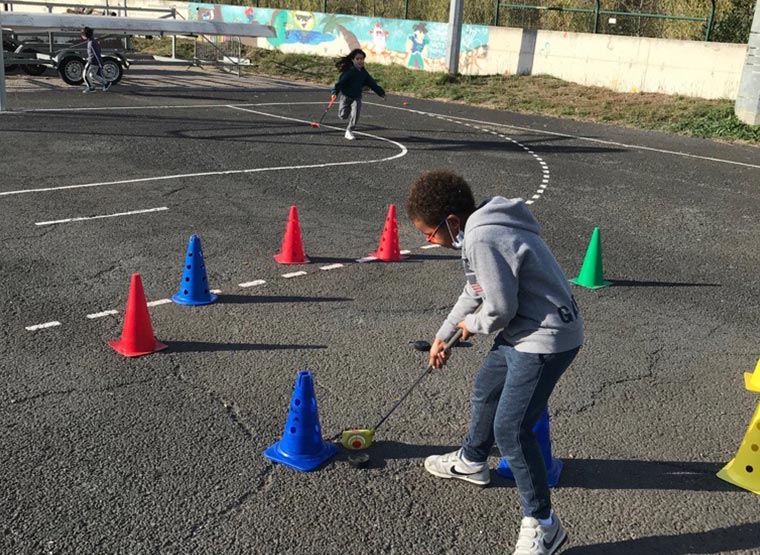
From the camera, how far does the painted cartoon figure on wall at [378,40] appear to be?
95.7ft

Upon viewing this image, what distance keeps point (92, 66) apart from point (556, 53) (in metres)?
13.3

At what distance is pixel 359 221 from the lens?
935 centimetres

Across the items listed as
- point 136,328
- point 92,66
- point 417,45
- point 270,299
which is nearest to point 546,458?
point 136,328

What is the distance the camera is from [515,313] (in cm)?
333

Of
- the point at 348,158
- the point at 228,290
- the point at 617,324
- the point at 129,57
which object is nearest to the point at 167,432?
the point at 228,290

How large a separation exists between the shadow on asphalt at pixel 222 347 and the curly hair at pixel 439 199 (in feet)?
8.47

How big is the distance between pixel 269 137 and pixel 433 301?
885cm

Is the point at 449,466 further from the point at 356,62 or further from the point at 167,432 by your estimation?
the point at 356,62

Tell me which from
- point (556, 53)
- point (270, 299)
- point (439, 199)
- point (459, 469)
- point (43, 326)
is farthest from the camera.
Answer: point (556, 53)

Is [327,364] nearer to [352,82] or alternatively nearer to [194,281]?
[194,281]

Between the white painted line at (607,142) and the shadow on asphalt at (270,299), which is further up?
the white painted line at (607,142)

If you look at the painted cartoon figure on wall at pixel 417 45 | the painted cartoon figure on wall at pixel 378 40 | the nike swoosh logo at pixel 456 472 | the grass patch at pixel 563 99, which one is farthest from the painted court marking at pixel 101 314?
the painted cartoon figure on wall at pixel 378 40

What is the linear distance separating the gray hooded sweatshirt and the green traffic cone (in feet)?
13.1

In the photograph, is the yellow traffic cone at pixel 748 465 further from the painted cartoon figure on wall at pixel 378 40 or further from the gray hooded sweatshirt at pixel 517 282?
the painted cartoon figure on wall at pixel 378 40
